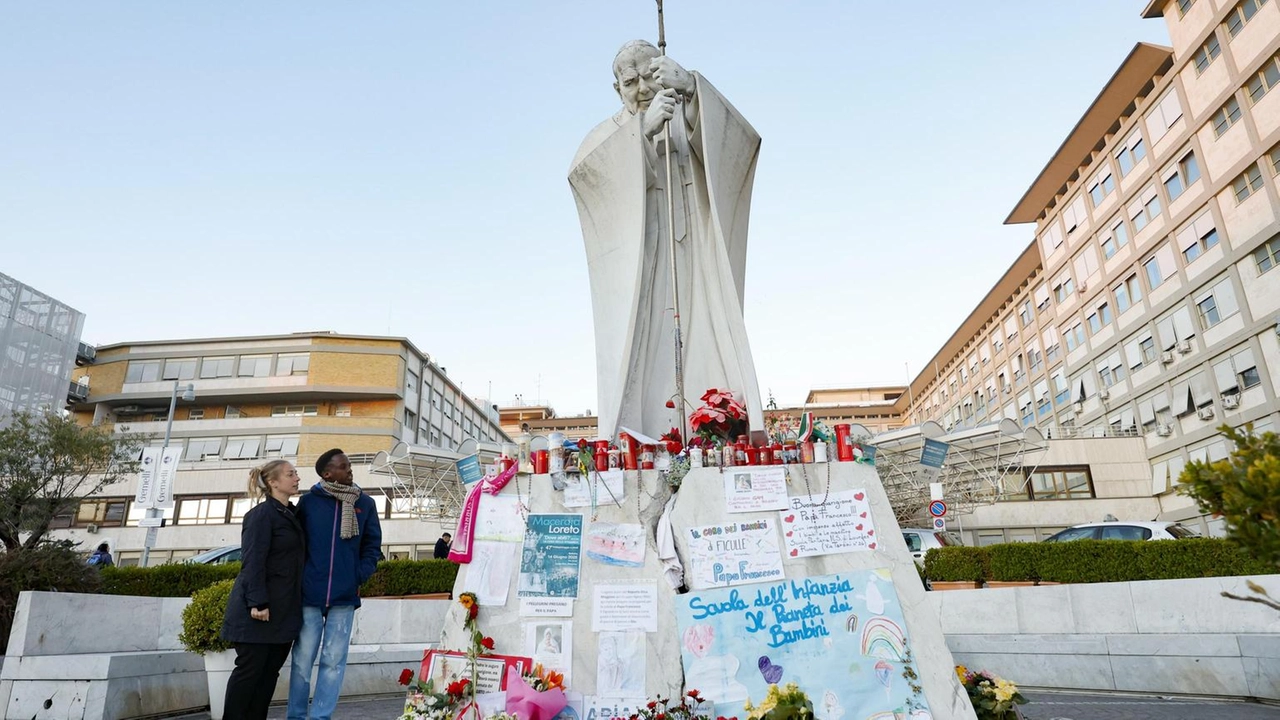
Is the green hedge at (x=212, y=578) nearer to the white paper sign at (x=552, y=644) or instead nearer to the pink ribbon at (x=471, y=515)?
the pink ribbon at (x=471, y=515)

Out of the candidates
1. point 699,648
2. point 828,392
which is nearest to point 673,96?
point 699,648

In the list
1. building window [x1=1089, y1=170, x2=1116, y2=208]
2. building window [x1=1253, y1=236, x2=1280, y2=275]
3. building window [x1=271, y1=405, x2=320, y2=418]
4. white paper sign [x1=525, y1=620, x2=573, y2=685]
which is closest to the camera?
white paper sign [x1=525, y1=620, x2=573, y2=685]

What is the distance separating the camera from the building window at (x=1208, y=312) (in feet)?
97.0

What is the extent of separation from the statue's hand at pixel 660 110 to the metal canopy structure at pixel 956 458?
11.5 meters

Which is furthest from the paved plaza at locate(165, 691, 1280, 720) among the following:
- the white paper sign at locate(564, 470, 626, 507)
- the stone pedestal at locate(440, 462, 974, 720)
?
the white paper sign at locate(564, 470, 626, 507)

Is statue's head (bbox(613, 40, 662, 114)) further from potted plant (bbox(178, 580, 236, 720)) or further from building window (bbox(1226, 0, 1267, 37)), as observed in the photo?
building window (bbox(1226, 0, 1267, 37))

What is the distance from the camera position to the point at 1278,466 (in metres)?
2.61

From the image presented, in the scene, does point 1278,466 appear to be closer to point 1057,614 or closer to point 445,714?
point 445,714

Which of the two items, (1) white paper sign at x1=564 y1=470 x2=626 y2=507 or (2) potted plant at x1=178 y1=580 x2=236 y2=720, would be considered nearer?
(1) white paper sign at x1=564 y1=470 x2=626 y2=507

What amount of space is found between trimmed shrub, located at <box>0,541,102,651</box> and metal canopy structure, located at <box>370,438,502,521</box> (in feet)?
25.1

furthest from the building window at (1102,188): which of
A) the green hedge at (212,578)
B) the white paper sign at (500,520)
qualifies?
the white paper sign at (500,520)

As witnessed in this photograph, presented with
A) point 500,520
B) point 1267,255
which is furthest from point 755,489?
point 1267,255

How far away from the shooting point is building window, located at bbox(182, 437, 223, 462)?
1713 inches

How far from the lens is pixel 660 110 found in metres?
7.78
